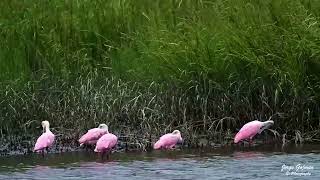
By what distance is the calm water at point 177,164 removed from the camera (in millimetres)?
8602

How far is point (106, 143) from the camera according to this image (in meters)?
9.56

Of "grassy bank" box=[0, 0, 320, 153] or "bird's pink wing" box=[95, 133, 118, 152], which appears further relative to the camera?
"grassy bank" box=[0, 0, 320, 153]

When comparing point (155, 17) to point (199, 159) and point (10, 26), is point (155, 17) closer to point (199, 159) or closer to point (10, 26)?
point (10, 26)

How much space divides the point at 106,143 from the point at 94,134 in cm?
29

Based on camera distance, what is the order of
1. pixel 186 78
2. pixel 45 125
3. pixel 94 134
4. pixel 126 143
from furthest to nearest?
pixel 186 78, pixel 126 143, pixel 45 125, pixel 94 134

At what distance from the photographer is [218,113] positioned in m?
10.4

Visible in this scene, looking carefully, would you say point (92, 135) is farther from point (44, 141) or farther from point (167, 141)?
point (167, 141)

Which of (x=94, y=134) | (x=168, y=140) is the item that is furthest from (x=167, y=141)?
(x=94, y=134)

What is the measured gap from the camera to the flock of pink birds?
31.5ft

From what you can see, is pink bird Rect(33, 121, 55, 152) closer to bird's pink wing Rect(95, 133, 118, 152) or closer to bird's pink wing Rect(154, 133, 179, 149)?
bird's pink wing Rect(95, 133, 118, 152)

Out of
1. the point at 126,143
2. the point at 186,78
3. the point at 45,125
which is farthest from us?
the point at 186,78

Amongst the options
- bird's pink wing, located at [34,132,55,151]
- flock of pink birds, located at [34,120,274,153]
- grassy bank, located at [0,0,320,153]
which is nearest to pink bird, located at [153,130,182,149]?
flock of pink birds, located at [34,120,274,153]

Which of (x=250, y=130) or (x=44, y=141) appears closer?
(x=44, y=141)

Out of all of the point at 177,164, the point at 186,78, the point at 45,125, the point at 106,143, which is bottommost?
the point at 177,164
